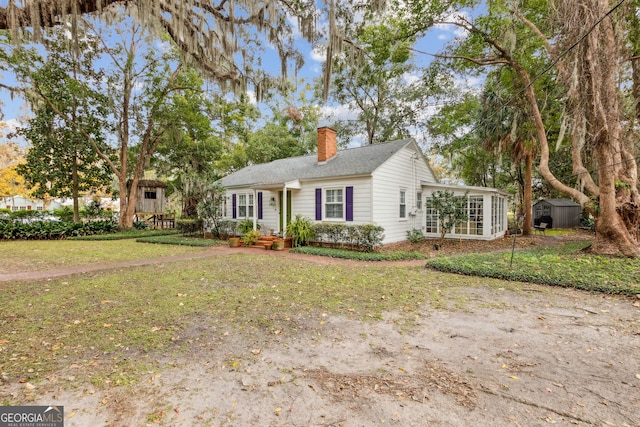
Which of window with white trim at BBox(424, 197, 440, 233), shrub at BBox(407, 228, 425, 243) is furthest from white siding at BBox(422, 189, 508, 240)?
shrub at BBox(407, 228, 425, 243)

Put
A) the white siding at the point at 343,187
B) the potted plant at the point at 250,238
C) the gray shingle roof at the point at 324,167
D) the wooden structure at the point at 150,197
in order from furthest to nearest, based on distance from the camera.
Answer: the wooden structure at the point at 150,197, the potted plant at the point at 250,238, the gray shingle roof at the point at 324,167, the white siding at the point at 343,187

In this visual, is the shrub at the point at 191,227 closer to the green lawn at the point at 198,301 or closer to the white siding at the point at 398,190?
the green lawn at the point at 198,301

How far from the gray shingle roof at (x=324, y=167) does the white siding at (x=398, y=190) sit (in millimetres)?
458

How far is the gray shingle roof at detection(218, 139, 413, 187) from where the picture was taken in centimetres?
1162

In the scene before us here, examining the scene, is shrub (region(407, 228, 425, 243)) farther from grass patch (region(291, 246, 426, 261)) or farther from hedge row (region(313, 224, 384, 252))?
grass patch (region(291, 246, 426, 261))

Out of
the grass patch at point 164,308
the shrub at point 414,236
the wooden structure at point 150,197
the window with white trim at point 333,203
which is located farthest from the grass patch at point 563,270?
the wooden structure at point 150,197

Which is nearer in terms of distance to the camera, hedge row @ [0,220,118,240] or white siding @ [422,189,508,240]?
white siding @ [422,189,508,240]

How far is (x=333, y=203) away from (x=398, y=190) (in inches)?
114

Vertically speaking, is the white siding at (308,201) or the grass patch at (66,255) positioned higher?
the white siding at (308,201)

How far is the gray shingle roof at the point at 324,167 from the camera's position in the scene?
11625 mm

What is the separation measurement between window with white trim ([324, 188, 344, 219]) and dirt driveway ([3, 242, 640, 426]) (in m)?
7.74

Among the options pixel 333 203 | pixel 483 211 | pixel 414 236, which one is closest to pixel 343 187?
pixel 333 203

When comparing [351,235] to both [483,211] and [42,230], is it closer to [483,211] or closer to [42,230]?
[483,211]

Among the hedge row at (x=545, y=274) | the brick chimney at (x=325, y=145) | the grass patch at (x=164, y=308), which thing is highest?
the brick chimney at (x=325, y=145)
